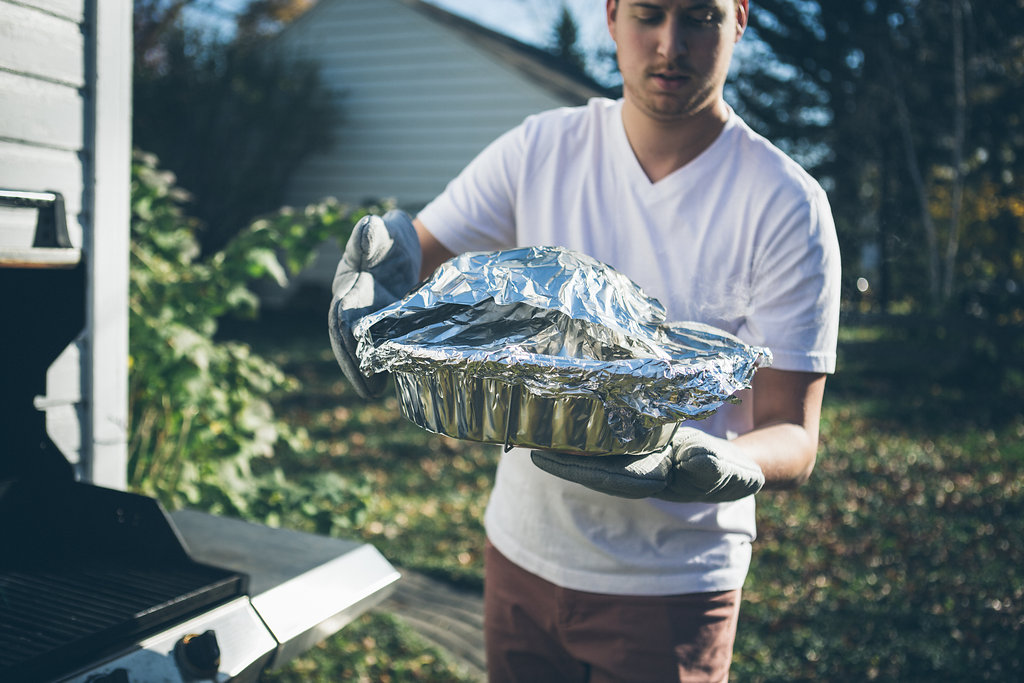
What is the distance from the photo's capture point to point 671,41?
55.0 inches

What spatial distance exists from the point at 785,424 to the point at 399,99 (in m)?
10.2

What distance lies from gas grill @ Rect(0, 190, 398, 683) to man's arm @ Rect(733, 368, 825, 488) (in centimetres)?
90

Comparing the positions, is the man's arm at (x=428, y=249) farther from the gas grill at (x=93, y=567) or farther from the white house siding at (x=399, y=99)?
the white house siding at (x=399, y=99)

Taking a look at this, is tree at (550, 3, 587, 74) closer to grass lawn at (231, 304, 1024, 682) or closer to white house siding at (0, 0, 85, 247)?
grass lawn at (231, 304, 1024, 682)

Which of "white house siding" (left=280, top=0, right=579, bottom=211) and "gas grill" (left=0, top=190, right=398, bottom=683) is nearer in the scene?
"gas grill" (left=0, top=190, right=398, bottom=683)

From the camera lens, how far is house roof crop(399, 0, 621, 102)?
31.5ft

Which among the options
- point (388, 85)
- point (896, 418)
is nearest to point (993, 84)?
point (896, 418)

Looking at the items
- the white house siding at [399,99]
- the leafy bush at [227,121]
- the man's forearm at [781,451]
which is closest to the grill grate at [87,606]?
the man's forearm at [781,451]

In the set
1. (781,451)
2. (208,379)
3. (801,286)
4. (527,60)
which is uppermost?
(527,60)

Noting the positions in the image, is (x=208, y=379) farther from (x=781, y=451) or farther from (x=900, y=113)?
(x=900, y=113)

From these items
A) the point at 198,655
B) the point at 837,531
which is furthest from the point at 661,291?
the point at 837,531

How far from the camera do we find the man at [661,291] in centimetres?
141

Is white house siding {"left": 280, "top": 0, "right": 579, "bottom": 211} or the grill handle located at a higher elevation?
white house siding {"left": 280, "top": 0, "right": 579, "bottom": 211}

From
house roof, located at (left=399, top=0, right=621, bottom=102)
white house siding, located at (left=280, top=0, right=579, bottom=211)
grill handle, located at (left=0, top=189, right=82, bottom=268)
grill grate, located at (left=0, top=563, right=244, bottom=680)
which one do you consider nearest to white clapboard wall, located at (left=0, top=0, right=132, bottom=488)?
grill handle, located at (left=0, top=189, right=82, bottom=268)
